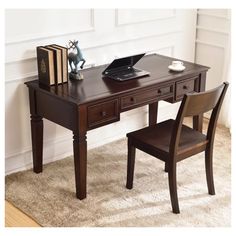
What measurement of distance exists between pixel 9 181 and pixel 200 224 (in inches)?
46.9

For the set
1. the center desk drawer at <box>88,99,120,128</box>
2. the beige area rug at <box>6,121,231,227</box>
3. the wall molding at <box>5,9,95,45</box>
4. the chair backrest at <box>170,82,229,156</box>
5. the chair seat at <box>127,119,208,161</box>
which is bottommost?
the beige area rug at <box>6,121,231,227</box>

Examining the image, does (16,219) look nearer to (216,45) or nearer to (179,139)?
(179,139)

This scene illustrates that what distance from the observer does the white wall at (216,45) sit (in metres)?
3.95

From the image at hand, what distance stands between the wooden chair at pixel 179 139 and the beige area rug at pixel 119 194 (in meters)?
0.10

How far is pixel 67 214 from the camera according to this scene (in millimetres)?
2885

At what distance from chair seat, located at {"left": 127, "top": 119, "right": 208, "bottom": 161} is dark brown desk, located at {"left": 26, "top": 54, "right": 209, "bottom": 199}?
17 cm

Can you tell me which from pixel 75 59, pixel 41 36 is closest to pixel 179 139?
pixel 75 59

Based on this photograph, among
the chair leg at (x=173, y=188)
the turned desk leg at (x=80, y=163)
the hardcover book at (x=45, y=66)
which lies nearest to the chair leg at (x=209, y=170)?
the chair leg at (x=173, y=188)

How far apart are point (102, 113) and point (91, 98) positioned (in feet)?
0.40

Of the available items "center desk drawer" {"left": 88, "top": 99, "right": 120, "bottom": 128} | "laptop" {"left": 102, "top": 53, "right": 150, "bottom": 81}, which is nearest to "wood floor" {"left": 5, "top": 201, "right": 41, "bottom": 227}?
"center desk drawer" {"left": 88, "top": 99, "right": 120, "bottom": 128}

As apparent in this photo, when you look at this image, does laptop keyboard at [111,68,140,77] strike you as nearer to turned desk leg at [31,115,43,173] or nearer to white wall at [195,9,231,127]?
turned desk leg at [31,115,43,173]

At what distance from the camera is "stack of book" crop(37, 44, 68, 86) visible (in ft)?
9.89

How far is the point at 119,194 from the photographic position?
3.10 m

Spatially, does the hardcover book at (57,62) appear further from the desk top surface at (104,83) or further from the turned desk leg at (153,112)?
the turned desk leg at (153,112)
